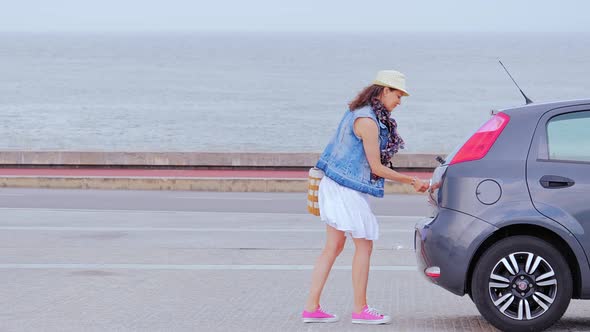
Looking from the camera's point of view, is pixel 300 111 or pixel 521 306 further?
pixel 300 111

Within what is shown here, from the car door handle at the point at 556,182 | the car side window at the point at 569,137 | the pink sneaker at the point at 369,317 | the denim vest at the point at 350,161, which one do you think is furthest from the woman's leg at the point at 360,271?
the car side window at the point at 569,137

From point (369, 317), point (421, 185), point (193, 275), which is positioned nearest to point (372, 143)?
point (421, 185)

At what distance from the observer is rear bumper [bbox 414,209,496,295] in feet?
22.9

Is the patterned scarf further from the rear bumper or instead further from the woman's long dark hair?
the rear bumper

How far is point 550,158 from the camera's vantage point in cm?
704

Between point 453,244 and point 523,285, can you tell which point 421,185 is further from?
point 523,285

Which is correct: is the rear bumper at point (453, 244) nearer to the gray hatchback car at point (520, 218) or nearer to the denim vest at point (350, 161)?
the gray hatchback car at point (520, 218)

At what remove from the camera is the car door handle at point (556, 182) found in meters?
6.96

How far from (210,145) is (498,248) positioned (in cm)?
5454

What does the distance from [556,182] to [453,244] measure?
69cm

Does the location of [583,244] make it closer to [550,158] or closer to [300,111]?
[550,158]

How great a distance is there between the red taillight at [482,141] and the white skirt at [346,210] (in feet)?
1.98

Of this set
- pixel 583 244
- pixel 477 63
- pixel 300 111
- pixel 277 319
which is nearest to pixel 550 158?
pixel 583 244

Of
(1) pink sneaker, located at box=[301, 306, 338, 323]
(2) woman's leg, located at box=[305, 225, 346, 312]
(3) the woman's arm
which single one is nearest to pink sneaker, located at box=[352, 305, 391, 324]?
(1) pink sneaker, located at box=[301, 306, 338, 323]
